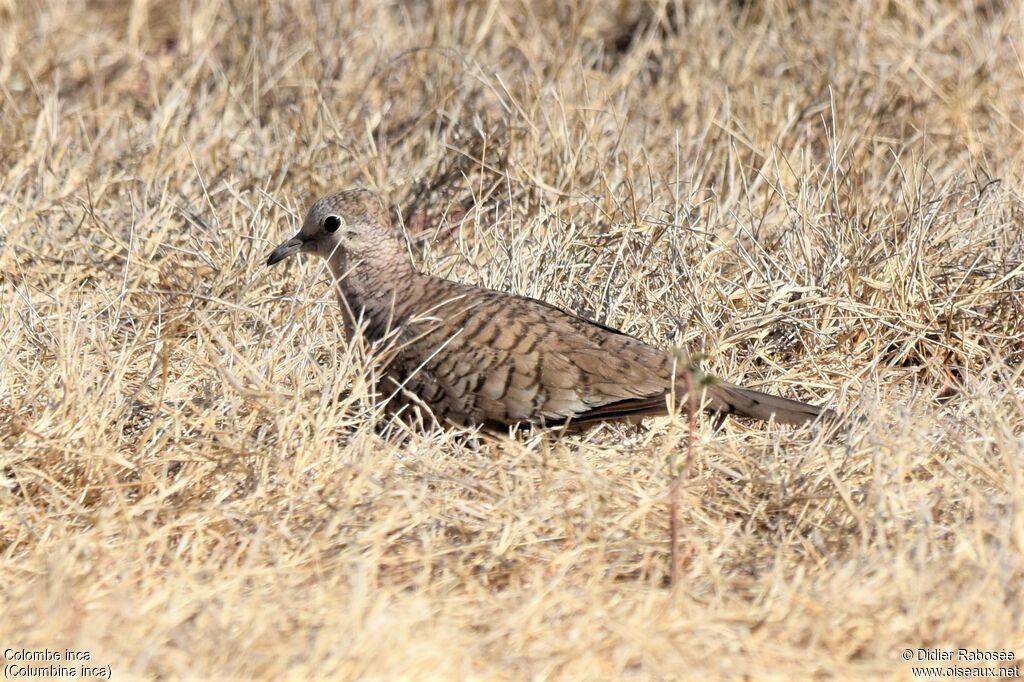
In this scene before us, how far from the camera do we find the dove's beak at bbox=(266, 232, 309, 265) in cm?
425

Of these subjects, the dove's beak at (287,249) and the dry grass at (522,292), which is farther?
the dove's beak at (287,249)

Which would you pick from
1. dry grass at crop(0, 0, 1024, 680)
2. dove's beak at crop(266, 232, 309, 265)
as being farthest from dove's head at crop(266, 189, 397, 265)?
dry grass at crop(0, 0, 1024, 680)

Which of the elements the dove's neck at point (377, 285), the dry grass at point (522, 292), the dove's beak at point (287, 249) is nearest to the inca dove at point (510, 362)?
the dove's neck at point (377, 285)

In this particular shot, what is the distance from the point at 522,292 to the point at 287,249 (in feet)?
2.54

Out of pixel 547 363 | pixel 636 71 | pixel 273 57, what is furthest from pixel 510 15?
pixel 547 363

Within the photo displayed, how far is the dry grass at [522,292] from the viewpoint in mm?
2711

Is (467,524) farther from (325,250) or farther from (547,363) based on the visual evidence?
(325,250)

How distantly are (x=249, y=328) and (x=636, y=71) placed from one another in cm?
268

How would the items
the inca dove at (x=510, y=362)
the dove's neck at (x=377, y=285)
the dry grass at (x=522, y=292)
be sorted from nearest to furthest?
the dry grass at (x=522, y=292) → the inca dove at (x=510, y=362) → the dove's neck at (x=377, y=285)

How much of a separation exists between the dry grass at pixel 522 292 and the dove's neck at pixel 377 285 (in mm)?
159

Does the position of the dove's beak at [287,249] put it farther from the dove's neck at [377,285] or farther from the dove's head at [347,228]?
the dove's neck at [377,285]

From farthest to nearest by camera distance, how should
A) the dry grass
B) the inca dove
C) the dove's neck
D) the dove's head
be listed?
the dove's head, the dove's neck, the inca dove, the dry grass

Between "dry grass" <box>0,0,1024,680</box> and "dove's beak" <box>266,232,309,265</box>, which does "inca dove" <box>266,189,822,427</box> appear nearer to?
"dry grass" <box>0,0,1024,680</box>

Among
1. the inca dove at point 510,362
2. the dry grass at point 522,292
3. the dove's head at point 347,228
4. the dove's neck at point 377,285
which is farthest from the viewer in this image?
the dove's head at point 347,228
